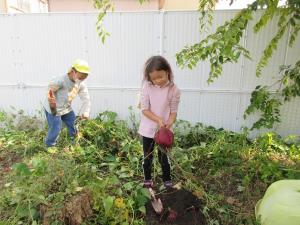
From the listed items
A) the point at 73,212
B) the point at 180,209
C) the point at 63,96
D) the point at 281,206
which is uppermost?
the point at 63,96

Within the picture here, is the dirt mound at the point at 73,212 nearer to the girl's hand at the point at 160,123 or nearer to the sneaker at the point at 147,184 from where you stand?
the sneaker at the point at 147,184

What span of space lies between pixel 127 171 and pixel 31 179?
1151 mm

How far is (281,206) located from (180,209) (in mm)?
935

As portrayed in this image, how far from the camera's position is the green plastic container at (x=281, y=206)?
6.06 ft

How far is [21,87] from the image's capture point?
15.2 feet

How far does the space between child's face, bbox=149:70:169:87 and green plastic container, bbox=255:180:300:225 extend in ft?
4.25

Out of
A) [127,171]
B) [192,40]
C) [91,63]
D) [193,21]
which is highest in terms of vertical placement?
[193,21]

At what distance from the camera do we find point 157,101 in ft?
8.74

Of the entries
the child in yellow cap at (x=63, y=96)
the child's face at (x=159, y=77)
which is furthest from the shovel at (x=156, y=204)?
the child in yellow cap at (x=63, y=96)

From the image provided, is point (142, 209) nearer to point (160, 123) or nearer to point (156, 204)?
point (156, 204)

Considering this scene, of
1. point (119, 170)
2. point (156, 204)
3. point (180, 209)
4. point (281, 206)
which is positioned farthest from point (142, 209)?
point (281, 206)

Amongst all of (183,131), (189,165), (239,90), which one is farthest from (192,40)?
(189,165)

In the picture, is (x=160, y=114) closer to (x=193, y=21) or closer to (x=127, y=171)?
(x=127, y=171)

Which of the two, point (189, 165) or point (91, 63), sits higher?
point (91, 63)
